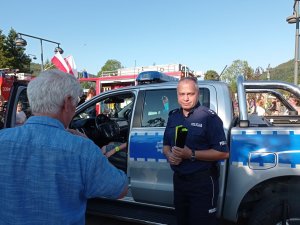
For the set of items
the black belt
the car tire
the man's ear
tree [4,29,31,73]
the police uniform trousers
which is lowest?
the car tire

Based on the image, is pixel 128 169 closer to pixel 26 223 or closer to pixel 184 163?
pixel 184 163

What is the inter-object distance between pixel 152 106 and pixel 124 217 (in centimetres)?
125

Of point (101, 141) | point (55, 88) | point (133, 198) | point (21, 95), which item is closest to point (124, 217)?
point (133, 198)

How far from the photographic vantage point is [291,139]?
8.67 ft

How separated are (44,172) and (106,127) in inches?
116

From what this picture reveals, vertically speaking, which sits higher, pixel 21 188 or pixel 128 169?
pixel 21 188

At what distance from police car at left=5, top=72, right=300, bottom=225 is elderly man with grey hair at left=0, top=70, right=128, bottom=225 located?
6.12 feet

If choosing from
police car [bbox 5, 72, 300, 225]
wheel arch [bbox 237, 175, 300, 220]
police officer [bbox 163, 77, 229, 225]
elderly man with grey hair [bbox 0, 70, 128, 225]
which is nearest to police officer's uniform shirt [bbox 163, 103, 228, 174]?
police officer [bbox 163, 77, 229, 225]

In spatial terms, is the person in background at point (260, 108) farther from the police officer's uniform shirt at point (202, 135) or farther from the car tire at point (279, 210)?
the police officer's uniform shirt at point (202, 135)

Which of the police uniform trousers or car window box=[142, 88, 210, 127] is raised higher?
car window box=[142, 88, 210, 127]

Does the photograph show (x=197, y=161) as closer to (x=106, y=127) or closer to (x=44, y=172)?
(x=44, y=172)

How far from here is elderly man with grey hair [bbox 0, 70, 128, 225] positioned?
119 centimetres

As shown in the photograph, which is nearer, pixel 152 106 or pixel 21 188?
pixel 21 188

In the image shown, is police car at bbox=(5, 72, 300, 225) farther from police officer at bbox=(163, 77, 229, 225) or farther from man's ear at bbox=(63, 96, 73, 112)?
man's ear at bbox=(63, 96, 73, 112)
